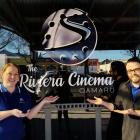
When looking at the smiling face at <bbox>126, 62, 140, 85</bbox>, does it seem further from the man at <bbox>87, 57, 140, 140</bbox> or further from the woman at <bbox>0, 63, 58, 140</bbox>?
the woman at <bbox>0, 63, 58, 140</bbox>

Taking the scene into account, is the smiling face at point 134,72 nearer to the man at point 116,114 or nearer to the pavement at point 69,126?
the man at point 116,114

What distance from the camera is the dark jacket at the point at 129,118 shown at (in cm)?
366

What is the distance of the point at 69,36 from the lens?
5.64m

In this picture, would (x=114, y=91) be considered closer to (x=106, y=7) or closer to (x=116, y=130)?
(x=116, y=130)

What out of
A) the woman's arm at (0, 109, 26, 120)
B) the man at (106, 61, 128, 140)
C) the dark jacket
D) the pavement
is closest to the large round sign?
the man at (106, 61, 128, 140)

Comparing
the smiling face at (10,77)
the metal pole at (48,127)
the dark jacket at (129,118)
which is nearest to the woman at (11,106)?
the smiling face at (10,77)

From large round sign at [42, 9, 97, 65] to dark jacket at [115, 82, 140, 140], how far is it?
1853 mm

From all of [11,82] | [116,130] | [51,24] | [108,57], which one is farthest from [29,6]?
[11,82]

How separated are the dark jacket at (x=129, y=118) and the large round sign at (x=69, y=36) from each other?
1.85 meters

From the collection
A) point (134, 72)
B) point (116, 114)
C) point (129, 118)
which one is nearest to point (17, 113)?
point (129, 118)

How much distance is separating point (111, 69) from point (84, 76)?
0.36 m

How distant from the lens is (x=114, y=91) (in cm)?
563

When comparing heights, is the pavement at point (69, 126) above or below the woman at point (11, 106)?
below

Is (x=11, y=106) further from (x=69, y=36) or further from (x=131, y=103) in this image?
(x=69, y=36)
